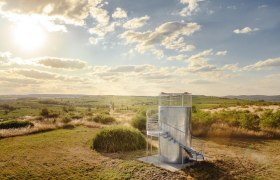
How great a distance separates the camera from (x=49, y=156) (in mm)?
20359

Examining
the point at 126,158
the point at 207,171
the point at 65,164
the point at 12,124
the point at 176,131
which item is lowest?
the point at 65,164

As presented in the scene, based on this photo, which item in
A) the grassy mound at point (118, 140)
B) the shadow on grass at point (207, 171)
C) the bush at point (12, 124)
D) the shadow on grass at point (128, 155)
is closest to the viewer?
the shadow on grass at point (207, 171)

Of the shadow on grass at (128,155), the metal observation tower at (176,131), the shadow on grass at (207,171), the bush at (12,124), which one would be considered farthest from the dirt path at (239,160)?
the bush at (12,124)

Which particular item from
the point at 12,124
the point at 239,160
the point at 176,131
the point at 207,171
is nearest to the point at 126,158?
the point at 176,131

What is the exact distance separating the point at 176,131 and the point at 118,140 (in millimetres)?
5935

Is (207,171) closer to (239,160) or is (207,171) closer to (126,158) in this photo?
(239,160)

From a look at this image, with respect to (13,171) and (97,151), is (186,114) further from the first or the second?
(13,171)

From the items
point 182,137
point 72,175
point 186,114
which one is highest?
point 186,114

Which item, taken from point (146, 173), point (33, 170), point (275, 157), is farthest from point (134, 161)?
point (275, 157)

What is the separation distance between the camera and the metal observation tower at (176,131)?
18016 millimetres

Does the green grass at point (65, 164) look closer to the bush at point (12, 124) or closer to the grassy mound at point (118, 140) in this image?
the grassy mound at point (118, 140)

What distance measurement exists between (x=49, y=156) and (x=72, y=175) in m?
4.89

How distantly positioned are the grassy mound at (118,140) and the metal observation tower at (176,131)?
413cm

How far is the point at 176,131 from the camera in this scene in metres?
18.1
